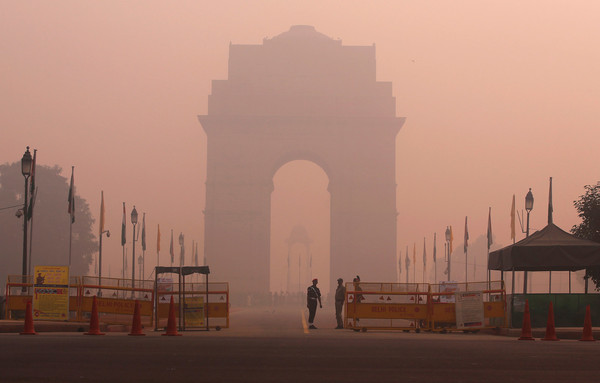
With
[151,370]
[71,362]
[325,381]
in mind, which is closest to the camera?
[325,381]

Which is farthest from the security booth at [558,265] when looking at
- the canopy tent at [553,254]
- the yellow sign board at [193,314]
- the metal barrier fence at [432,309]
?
the yellow sign board at [193,314]

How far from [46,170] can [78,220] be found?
5439 millimetres

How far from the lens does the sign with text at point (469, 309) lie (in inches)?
1036

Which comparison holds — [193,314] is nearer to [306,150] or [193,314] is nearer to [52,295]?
[52,295]

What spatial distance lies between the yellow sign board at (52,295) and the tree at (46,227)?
55.8 metres

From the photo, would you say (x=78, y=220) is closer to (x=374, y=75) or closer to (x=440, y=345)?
(x=374, y=75)

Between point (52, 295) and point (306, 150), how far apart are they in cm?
6162

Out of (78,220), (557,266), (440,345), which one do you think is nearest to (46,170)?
(78,220)

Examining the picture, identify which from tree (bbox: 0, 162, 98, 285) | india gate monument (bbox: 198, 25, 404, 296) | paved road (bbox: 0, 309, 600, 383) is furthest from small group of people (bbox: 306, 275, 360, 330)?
india gate monument (bbox: 198, 25, 404, 296)

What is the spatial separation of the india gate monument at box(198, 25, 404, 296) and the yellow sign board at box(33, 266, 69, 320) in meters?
59.7

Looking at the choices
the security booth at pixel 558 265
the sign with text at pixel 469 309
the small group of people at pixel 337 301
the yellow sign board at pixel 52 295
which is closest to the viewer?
the yellow sign board at pixel 52 295

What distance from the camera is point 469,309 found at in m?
26.4

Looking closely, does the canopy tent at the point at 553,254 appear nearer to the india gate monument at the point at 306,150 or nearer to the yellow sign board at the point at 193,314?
the yellow sign board at the point at 193,314

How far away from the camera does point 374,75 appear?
3430 inches
